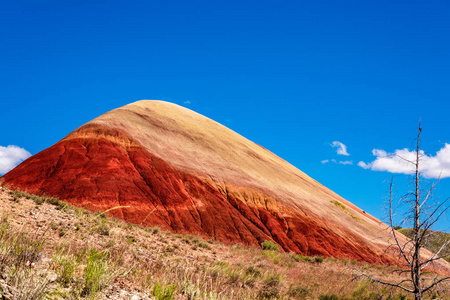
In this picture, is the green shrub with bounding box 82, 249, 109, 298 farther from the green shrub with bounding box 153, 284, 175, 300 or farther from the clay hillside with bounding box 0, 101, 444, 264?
the clay hillside with bounding box 0, 101, 444, 264

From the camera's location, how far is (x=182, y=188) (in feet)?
109

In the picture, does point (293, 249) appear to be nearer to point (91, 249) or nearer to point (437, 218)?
point (437, 218)

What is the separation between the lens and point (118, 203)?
27.3 meters

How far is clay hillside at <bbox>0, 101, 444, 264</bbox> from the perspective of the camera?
28969mm

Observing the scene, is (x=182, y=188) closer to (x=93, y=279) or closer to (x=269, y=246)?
(x=269, y=246)

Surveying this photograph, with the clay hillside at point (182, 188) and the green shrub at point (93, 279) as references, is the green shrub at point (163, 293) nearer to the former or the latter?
the green shrub at point (93, 279)

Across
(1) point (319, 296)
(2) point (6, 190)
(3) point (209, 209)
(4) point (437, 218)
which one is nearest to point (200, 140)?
(3) point (209, 209)

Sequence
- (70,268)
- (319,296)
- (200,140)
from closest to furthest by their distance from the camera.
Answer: (70,268), (319,296), (200,140)

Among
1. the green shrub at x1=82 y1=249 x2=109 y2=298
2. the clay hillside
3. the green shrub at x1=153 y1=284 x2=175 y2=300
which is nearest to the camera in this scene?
the green shrub at x1=82 y1=249 x2=109 y2=298

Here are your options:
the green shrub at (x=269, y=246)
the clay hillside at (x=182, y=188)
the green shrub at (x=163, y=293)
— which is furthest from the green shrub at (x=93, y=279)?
the green shrub at (x=269, y=246)

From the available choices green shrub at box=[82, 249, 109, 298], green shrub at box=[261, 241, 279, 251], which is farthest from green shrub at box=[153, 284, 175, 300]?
green shrub at box=[261, 241, 279, 251]

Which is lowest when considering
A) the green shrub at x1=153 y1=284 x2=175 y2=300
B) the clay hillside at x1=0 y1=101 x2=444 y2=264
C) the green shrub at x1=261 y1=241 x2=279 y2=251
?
the green shrub at x1=261 y1=241 x2=279 y2=251

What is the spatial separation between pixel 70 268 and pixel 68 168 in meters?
31.1

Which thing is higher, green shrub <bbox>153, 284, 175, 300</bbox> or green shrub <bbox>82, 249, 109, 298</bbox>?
green shrub <bbox>82, 249, 109, 298</bbox>
